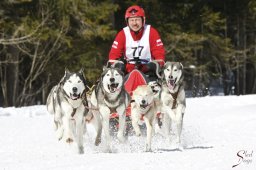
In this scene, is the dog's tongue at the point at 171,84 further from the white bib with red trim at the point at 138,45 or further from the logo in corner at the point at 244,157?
the logo in corner at the point at 244,157

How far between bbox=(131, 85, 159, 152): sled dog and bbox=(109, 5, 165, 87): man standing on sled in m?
1.24

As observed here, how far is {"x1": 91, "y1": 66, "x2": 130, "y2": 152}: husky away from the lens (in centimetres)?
812

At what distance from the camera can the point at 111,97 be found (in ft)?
27.0

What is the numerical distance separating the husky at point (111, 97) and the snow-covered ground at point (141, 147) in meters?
0.42

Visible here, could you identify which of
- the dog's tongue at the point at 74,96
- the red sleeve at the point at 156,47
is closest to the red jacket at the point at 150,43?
the red sleeve at the point at 156,47

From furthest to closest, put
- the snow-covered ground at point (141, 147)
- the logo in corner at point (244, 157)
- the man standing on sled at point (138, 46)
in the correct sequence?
the man standing on sled at point (138, 46), the snow-covered ground at point (141, 147), the logo in corner at point (244, 157)

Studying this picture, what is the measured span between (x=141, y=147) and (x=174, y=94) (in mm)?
929

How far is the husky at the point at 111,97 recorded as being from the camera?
8.12 meters

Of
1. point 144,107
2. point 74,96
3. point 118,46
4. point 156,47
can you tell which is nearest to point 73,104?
point 74,96

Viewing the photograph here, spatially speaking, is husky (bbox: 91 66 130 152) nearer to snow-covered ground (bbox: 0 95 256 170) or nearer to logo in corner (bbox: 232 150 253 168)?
snow-covered ground (bbox: 0 95 256 170)

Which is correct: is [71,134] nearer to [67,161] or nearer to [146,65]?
[67,161]

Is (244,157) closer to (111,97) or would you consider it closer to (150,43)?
(111,97)

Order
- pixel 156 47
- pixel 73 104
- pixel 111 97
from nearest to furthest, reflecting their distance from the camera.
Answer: pixel 73 104 → pixel 111 97 → pixel 156 47

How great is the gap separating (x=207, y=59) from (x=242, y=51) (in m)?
1.69
